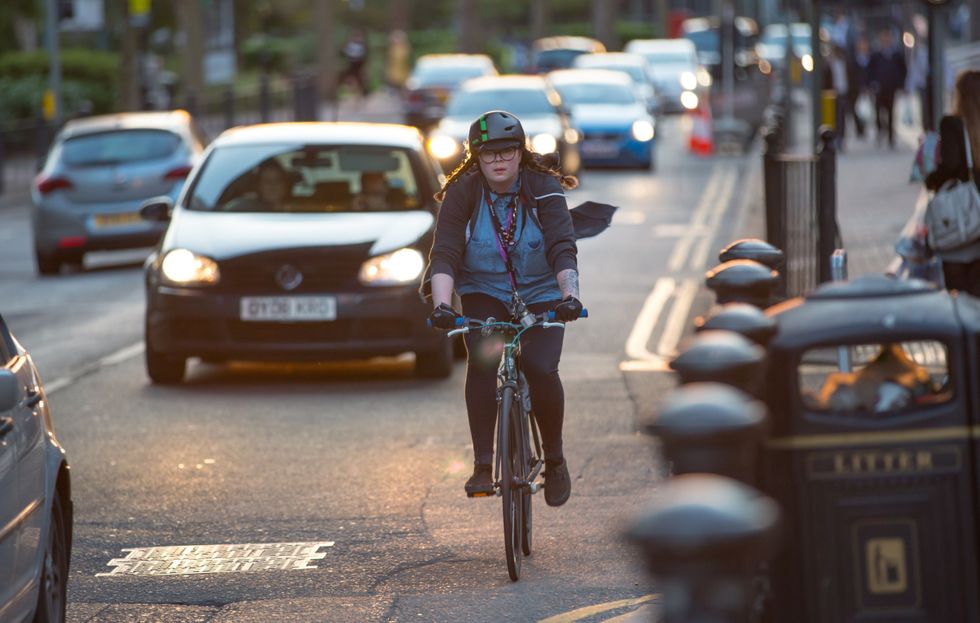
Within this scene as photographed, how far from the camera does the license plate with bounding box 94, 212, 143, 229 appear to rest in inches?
862

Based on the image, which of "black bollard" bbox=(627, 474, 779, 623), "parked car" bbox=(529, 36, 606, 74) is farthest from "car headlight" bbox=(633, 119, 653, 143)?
"black bollard" bbox=(627, 474, 779, 623)

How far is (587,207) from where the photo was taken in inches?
331

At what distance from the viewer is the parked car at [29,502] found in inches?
221

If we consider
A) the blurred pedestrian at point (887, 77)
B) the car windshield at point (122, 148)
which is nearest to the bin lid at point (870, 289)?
the car windshield at point (122, 148)

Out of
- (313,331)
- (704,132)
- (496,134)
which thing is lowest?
(704,132)

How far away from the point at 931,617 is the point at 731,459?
1080mm

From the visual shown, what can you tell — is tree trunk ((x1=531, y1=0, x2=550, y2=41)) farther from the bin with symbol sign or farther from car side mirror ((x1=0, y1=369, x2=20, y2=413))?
the bin with symbol sign

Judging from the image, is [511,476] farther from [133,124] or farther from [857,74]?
[857,74]

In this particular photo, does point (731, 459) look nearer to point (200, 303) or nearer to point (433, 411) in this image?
point (433, 411)

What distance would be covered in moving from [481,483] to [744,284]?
8.80ft

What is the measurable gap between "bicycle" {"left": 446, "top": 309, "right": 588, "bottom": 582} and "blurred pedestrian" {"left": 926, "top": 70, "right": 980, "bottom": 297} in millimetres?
2538

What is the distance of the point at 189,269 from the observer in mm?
12672

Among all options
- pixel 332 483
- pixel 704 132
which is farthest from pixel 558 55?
pixel 332 483

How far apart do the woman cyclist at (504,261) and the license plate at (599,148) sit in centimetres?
2639
